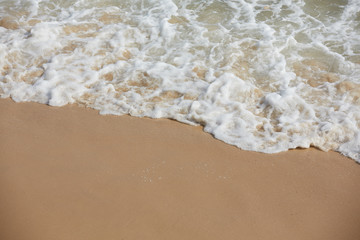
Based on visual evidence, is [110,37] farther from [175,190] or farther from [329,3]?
[329,3]

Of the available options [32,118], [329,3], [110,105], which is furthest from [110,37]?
[329,3]

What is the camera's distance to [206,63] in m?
4.57

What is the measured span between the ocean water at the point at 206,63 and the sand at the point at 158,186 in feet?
0.94

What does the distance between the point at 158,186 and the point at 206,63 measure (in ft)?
7.25

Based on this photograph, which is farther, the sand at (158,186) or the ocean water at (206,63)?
the ocean water at (206,63)

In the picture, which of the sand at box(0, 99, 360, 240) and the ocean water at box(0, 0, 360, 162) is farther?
the ocean water at box(0, 0, 360, 162)

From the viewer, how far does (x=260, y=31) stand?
525cm

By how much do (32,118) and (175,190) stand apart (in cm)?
188

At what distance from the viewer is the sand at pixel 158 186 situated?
260cm

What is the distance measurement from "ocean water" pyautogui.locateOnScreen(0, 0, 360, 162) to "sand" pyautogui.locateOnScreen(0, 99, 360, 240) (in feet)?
0.94

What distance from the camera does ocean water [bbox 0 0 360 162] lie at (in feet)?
12.1

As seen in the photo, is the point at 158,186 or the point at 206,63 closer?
the point at 158,186

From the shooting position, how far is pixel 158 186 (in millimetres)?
2916

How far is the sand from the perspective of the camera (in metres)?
2.60
